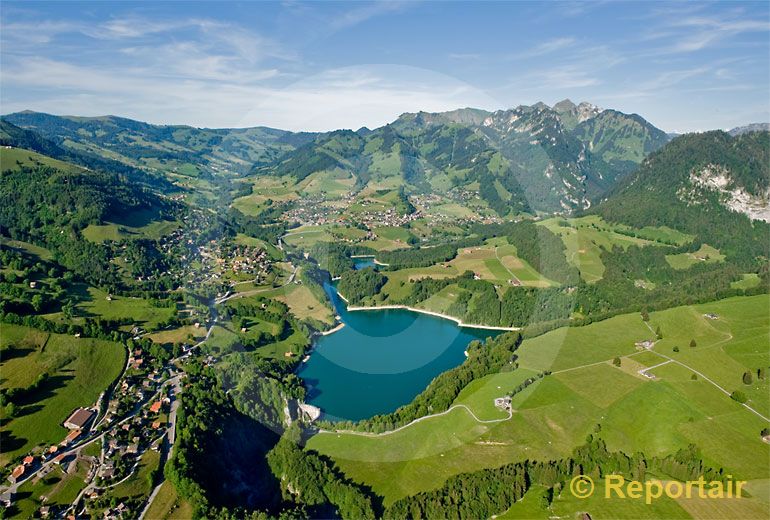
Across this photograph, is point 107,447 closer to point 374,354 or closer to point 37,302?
point 37,302

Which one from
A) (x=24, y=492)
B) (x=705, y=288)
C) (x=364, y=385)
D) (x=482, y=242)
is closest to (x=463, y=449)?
(x=364, y=385)

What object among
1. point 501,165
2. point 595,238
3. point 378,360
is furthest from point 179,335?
point 501,165

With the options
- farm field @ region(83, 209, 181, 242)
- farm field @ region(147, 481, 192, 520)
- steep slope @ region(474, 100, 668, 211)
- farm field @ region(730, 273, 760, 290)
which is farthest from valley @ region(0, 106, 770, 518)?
steep slope @ region(474, 100, 668, 211)

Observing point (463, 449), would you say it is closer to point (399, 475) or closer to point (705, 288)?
point (399, 475)

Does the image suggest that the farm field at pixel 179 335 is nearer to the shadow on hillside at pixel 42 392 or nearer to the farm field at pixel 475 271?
the shadow on hillside at pixel 42 392

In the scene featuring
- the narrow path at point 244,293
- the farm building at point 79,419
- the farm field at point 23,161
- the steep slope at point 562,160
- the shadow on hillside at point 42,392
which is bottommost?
the farm building at point 79,419

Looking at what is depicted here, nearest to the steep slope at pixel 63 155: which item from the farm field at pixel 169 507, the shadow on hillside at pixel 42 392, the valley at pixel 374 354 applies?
the valley at pixel 374 354
